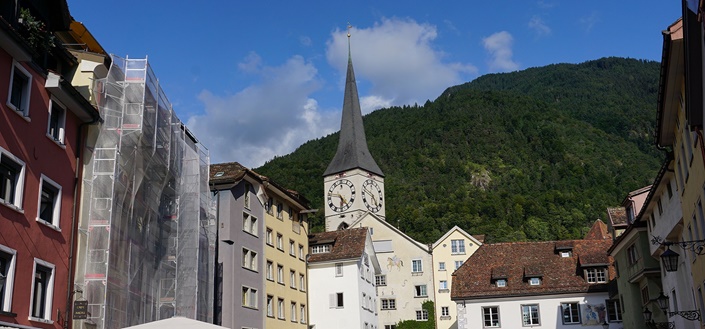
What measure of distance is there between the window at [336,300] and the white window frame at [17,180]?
116 ft

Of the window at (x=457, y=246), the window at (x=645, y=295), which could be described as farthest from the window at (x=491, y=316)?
the window at (x=457, y=246)

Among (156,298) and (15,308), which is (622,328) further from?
→ (15,308)

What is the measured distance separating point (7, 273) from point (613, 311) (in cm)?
3889

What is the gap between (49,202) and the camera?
21.5m

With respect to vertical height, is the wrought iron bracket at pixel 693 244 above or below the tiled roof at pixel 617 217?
below

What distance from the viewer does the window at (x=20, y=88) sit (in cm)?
1966

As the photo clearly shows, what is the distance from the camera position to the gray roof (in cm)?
10475

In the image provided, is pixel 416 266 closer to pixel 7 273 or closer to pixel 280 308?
pixel 280 308

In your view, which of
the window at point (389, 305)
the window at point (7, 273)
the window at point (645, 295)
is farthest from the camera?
the window at point (389, 305)

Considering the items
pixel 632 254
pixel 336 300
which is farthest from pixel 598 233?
pixel 632 254

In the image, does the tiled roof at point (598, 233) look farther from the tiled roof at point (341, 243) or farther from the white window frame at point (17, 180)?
the white window frame at point (17, 180)

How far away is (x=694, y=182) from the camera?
23125mm

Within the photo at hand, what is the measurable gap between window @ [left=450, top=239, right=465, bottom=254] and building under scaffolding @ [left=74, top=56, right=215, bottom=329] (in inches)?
1619

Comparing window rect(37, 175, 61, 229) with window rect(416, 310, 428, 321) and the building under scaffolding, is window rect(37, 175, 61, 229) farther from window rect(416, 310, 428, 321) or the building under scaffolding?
window rect(416, 310, 428, 321)
